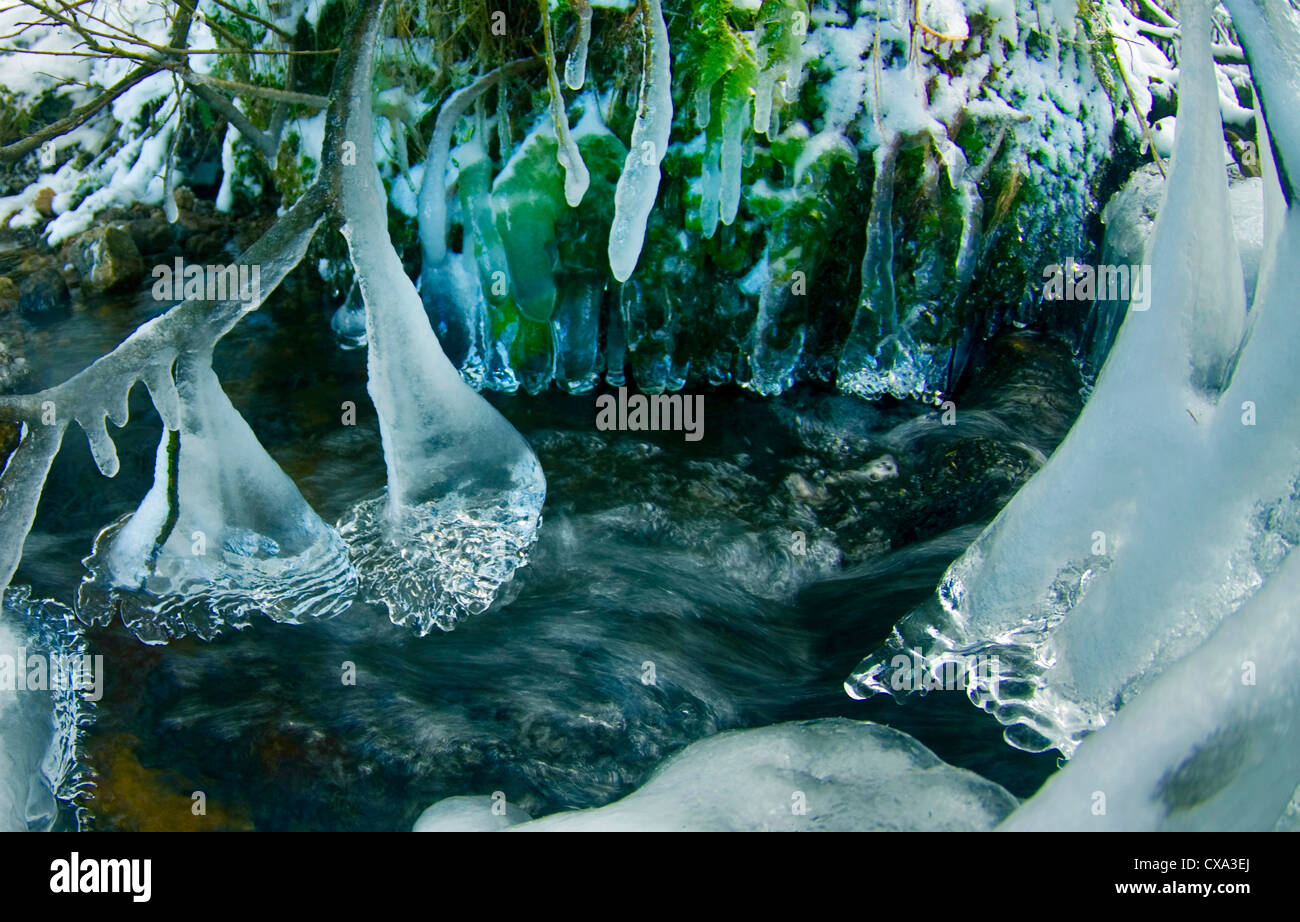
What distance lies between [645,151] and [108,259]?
4.68 m

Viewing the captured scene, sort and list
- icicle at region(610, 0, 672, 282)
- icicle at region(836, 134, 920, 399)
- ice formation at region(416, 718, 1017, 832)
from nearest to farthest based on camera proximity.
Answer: ice formation at region(416, 718, 1017, 832), icicle at region(610, 0, 672, 282), icicle at region(836, 134, 920, 399)

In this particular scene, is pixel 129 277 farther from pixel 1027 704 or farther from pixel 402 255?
pixel 1027 704

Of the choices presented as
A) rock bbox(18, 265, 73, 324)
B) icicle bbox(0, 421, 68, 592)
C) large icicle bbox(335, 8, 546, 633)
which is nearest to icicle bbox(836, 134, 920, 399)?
large icicle bbox(335, 8, 546, 633)

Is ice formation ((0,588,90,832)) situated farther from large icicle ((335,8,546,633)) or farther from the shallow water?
large icicle ((335,8,546,633))

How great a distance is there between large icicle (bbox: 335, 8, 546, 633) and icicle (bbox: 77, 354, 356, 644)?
0.25 metres

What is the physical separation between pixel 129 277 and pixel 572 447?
3.85m

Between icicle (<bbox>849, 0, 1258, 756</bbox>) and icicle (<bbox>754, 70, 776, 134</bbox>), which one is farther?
icicle (<bbox>754, 70, 776, 134</bbox>)

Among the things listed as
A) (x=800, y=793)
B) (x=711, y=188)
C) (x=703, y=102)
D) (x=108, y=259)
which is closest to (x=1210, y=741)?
(x=800, y=793)

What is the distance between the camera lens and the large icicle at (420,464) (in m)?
3.12

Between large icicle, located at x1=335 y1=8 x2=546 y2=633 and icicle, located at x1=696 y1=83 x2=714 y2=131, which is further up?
icicle, located at x1=696 y1=83 x2=714 y2=131

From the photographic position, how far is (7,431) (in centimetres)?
437

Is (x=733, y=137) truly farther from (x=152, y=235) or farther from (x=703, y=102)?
(x=152, y=235)

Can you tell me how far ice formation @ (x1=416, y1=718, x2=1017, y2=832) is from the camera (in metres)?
2.41

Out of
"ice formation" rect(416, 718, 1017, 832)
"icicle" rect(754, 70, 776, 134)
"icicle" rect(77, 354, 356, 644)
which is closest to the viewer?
"ice formation" rect(416, 718, 1017, 832)
